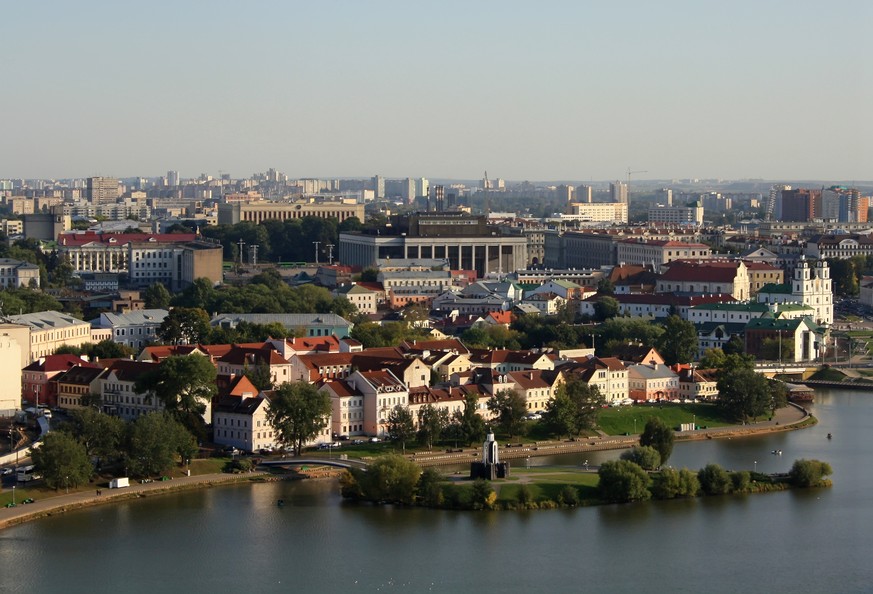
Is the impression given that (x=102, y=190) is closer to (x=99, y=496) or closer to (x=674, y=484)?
(x=99, y=496)

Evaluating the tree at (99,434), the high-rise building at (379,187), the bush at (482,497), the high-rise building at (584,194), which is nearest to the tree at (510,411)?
the bush at (482,497)

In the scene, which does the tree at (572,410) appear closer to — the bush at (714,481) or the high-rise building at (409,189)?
the bush at (714,481)

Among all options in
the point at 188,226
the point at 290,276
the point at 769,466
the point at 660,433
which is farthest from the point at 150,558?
the point at 188,226

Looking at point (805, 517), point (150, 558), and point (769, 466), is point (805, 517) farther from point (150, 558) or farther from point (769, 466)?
point (150, 558)

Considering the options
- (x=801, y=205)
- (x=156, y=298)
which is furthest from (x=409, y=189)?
(x=156, y=298)

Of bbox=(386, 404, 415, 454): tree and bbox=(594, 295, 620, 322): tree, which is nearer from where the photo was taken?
bbox=(386, 404, 415, 454): tree

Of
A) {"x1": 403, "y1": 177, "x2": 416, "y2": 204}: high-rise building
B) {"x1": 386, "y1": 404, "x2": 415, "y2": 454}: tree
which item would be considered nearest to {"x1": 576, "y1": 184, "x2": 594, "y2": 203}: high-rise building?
{"x1": 403, "y1": 177, "x2": 416, "y2": 204}: high-rise building

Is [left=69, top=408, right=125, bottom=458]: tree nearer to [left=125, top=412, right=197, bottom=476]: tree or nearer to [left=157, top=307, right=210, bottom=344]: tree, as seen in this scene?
[left=125, top=412, right=197, bottom=476]: tree
